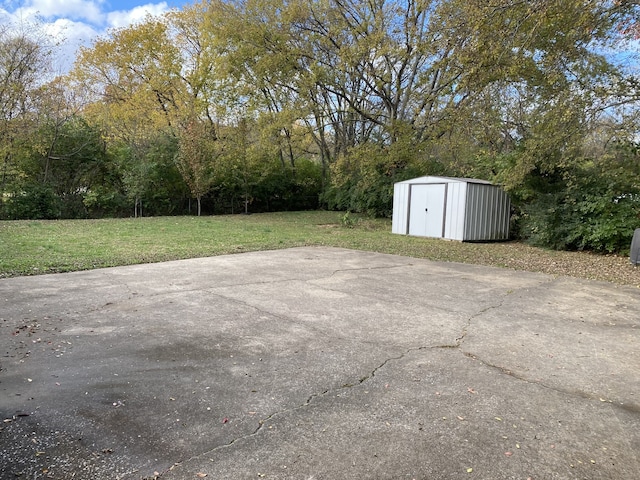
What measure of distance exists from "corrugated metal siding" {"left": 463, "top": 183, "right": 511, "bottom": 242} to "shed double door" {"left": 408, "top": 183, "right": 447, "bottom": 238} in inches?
32.8

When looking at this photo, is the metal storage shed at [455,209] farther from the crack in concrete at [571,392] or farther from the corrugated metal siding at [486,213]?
the crack in concrete at [571,392]

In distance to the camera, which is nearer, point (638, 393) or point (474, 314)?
point (638, 393)

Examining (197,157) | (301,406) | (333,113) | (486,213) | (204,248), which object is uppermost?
(333,113)

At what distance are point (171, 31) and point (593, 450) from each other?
28.0 meters

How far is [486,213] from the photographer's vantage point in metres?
13.1

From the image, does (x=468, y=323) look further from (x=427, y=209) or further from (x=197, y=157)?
(x=197, y=157)

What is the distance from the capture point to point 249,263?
324 inches

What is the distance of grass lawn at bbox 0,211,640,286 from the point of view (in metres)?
7.79

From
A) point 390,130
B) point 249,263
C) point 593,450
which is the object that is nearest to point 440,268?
point 249,263

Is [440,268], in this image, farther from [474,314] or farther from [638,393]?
[638,393]

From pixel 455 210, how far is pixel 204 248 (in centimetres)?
754

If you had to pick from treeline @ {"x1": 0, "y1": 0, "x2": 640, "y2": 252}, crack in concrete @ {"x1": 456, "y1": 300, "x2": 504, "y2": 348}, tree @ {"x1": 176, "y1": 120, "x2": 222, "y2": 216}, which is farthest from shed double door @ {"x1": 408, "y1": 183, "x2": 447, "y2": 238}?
tree @ {"x1": 176, "y1": 120, "x2": 222, "y2": 216}

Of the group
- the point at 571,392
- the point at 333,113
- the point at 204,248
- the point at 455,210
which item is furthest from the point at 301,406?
the point at 333,113

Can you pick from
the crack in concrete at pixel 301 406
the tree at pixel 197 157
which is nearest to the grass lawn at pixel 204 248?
the tree at pixel 197 157
